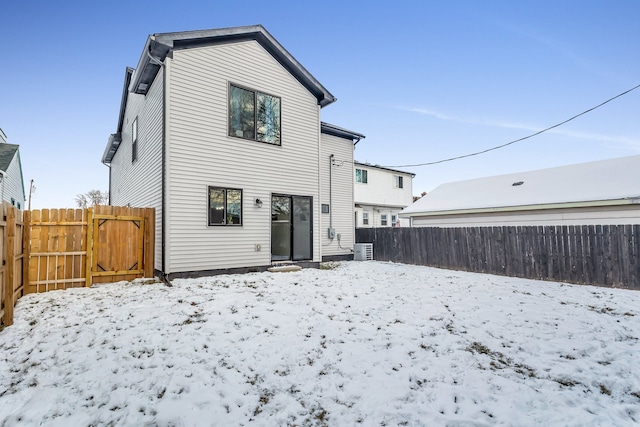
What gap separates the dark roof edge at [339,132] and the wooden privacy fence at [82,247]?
7.70 meters

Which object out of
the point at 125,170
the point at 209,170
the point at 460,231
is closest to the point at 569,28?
the point at 460,231

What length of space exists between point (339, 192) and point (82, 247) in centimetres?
920

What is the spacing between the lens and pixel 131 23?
37.7ft

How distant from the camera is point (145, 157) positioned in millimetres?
9250

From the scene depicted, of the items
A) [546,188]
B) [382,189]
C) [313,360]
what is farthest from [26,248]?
[382,189]

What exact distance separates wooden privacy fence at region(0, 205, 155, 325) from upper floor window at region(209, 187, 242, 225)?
4.93 feet

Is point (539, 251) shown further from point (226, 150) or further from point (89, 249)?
point (89, 249)

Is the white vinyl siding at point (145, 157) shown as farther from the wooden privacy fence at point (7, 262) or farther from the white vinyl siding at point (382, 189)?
the white vinyl siding at point (382, 189)

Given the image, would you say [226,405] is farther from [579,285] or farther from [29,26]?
[29,26]

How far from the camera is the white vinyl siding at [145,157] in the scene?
26.0ft

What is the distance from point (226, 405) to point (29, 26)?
1512 centimetres

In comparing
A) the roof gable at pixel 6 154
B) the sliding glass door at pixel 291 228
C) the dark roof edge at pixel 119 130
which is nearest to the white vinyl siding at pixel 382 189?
the sliding glass door at pixel 291 228

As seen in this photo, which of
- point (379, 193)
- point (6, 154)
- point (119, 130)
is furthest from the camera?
point (379, 193)

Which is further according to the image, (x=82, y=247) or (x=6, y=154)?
(x=6, y=154)
